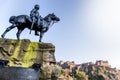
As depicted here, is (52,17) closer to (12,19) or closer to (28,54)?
(12,19)

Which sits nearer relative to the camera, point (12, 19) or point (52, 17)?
point (12, 19)

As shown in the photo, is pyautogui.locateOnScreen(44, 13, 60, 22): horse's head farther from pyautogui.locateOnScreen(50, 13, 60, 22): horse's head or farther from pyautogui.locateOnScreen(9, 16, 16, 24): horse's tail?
pyautogui.locateOnScreen(9, 16, 16, 24): horse's tail

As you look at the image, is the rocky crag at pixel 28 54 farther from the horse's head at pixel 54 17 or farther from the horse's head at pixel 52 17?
the horse's head at pixel 54 17

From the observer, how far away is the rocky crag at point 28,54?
18.0 metres

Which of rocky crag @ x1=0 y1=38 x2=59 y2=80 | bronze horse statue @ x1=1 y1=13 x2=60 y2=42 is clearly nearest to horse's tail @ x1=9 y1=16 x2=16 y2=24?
bronze horse statue @ x1=1 y1=13 x2=60 y2=42

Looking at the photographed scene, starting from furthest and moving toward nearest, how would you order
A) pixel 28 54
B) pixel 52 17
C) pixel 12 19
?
pixel 52 17
pixel 12 19
pixel 28 54

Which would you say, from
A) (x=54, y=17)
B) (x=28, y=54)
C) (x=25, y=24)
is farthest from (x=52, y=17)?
(x=28, y=54)

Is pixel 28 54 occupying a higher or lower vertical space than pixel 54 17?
lower

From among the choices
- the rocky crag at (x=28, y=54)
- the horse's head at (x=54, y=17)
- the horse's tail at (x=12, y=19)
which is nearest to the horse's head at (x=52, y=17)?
the horse's head at (x=54, y=17)

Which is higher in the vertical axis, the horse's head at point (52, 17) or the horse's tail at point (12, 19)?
the horse's head at point (52, 17)

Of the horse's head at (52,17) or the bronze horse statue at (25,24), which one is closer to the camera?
the bronze horse statue at (25,24)

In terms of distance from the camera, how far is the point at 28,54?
1845 centimetres

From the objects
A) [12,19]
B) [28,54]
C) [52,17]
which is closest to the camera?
[28,54]

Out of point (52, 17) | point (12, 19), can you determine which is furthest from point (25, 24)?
point (52, 17)
